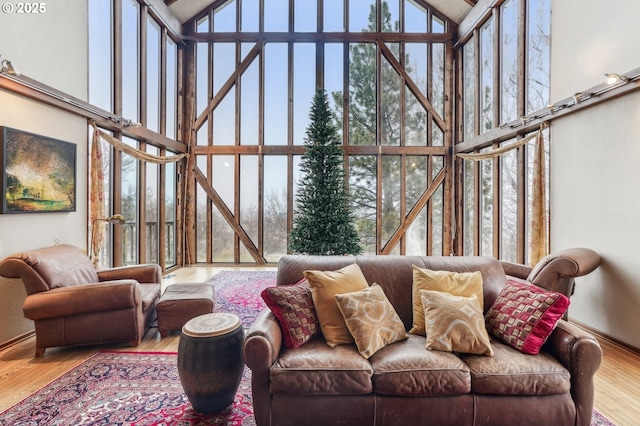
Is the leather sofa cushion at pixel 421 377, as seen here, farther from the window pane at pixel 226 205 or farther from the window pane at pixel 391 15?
the window pane at pixel 391 15

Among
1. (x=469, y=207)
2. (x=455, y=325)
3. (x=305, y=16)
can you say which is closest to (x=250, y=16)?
(x=305, y=16)

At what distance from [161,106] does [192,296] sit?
15.3 feet

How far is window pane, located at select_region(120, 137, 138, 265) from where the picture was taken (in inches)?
201

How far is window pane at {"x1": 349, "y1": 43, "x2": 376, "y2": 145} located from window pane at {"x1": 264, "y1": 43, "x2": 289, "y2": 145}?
1535 mm

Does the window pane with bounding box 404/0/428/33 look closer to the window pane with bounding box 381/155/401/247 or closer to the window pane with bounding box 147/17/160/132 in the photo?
the window pane with bounding box 381/155/401/247

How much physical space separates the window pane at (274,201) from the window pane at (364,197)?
1.59 m

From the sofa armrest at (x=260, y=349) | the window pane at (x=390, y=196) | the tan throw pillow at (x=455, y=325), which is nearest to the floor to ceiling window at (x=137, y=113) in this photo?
the sofa armrest at (x=260, y=349)

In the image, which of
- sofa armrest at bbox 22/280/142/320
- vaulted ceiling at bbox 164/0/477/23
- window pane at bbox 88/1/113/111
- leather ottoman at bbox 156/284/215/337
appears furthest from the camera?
vaulted ceiling at bbox 164/0/477/23

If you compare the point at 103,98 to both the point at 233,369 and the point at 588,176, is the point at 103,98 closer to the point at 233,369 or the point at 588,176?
the point at 233,369

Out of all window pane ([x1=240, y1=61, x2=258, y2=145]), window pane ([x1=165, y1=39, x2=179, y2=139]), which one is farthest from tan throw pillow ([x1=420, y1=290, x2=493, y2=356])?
window pane ([x1=165, y1=39, x2=179, y2=139])

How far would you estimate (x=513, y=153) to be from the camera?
5117 millimetres

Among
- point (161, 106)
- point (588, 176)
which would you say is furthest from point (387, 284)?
point (161, 106)

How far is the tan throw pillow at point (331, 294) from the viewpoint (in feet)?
6.63

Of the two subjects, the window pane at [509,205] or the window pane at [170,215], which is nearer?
the window pane at [509,205]
